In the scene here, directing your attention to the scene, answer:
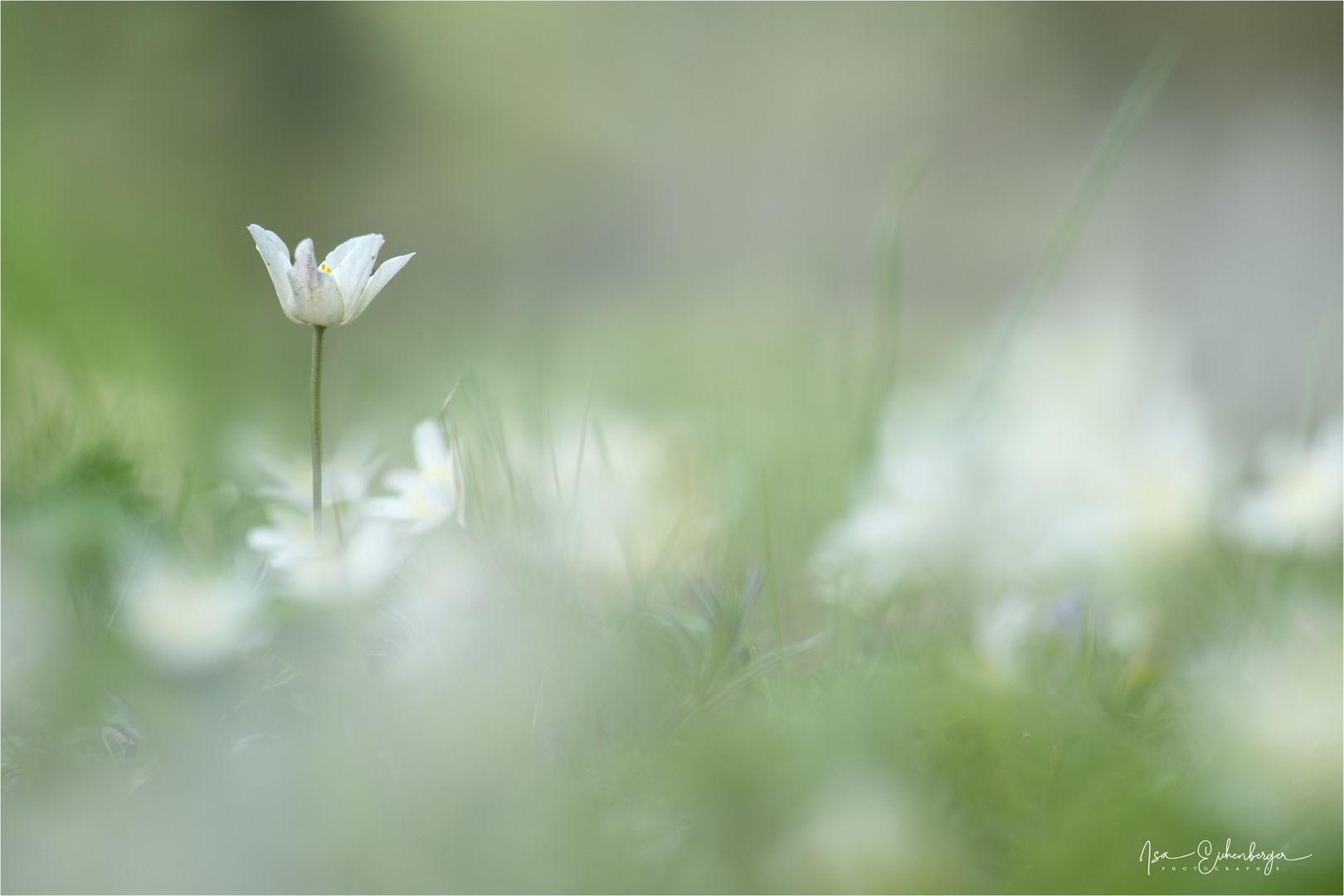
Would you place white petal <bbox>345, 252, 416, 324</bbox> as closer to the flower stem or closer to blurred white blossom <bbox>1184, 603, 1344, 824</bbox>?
the flower stem

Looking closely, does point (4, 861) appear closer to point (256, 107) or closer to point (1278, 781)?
point (1278, 781)

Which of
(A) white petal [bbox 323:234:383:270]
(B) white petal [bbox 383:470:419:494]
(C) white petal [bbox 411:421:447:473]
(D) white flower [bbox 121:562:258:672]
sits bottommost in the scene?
(D) white flower [bbox 121:562:258:672]

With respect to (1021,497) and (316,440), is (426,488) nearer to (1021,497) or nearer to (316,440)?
(316,440)

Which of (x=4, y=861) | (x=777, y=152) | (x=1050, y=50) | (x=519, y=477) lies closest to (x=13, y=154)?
(x=519, y=477)

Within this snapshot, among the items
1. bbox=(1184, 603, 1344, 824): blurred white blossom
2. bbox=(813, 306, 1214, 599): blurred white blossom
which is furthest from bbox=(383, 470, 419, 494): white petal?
bbox=(1184, 603, 1344, 824): blurred white blossom

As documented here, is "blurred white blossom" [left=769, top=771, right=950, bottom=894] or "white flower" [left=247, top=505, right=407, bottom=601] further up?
"white flower" [left=247, top=505, right=407, bottom=601]
